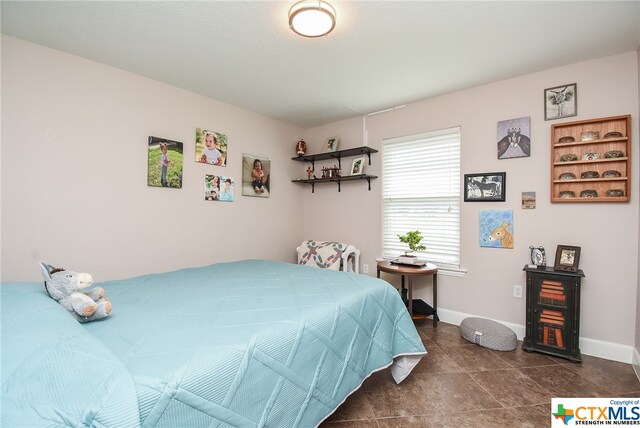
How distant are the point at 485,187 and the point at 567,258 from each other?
899mm

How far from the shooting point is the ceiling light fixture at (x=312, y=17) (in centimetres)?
169

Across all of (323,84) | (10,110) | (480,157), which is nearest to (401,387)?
(480,157)

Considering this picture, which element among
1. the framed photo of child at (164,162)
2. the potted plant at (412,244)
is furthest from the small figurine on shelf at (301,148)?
the potted plant at (412,244)

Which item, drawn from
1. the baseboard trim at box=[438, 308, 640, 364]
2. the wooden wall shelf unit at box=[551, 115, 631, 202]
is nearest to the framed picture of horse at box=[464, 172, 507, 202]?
the wooden wall shelf unit at box=[551, 115, 631, 202]

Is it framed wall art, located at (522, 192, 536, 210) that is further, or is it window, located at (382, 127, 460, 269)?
window, located at (382, 127, 460, 269)

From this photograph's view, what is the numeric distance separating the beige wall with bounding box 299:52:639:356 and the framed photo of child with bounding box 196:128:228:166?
71.8 inches

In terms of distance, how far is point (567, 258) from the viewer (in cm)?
240

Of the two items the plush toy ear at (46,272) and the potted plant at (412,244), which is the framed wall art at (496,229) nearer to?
the potted plant at (412,244)

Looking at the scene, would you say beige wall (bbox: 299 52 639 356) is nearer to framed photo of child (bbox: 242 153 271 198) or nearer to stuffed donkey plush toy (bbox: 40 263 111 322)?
framed photo of child (bbox: 242 153 271 198)

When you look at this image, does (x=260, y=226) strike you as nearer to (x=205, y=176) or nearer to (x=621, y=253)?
(x=205, y=176)

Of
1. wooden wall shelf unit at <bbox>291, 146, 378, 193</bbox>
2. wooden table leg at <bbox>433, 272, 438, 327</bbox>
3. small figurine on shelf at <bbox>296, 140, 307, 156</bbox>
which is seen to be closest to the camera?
wooden table leg at <bbox>433, 272, 438, 327</bbox>

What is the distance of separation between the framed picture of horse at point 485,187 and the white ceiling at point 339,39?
3.04ft

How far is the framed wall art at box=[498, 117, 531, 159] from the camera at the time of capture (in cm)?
265

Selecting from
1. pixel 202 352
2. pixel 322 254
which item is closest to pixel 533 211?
pixel 322 254
